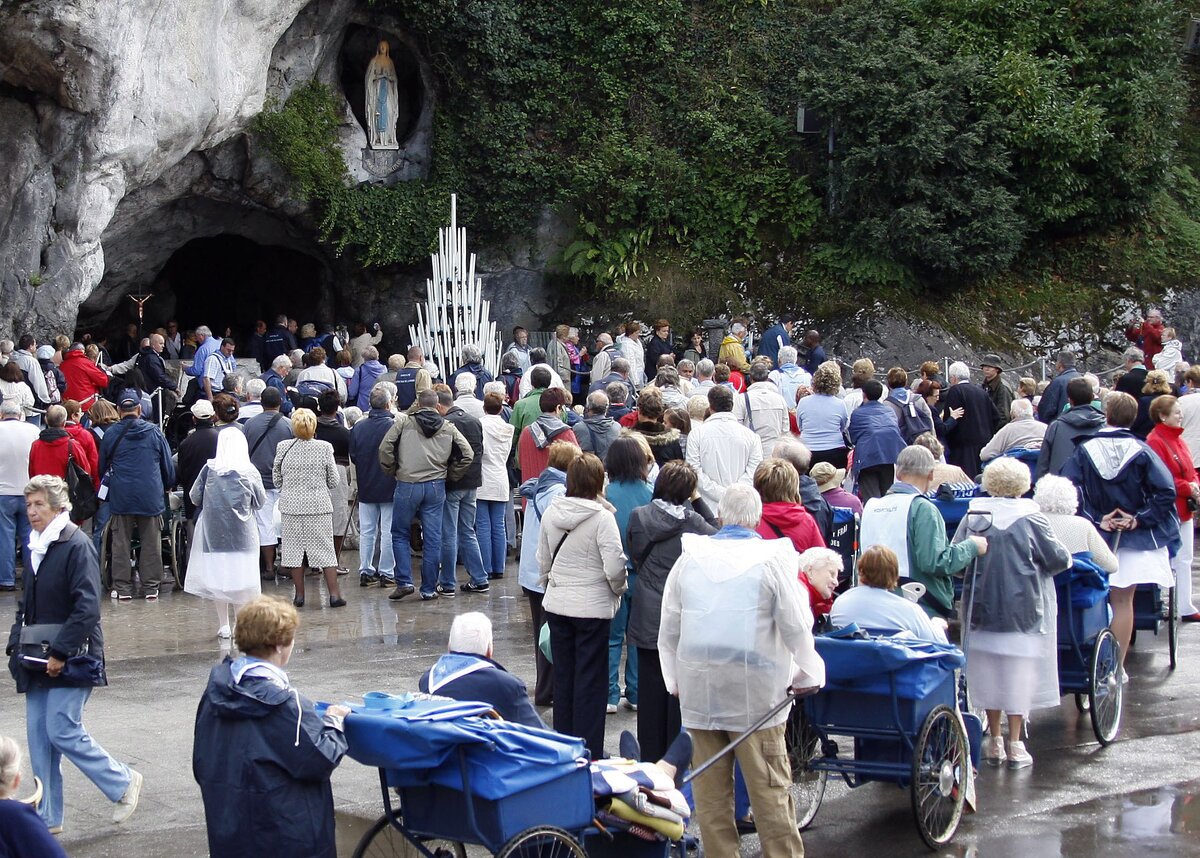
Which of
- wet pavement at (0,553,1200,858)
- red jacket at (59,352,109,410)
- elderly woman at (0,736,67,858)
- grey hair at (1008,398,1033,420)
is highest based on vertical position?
red jacket at (59,352,109,410)

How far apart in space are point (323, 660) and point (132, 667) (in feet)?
4.53

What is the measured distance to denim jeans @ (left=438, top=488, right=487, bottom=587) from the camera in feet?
42.2

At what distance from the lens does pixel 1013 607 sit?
7.73 m

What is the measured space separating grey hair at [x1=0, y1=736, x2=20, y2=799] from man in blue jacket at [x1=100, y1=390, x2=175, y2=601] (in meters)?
8.51

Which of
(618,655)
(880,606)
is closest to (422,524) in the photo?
(618,655)

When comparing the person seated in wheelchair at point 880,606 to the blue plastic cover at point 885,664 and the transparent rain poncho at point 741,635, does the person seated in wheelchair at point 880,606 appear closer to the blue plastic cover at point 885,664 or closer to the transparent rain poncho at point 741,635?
the blue plastic cover at point 885,664

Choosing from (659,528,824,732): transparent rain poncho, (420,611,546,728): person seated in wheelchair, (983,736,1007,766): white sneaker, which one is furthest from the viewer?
(983,736,1007,766): white sneaker

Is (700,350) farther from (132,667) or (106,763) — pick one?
(106,763)

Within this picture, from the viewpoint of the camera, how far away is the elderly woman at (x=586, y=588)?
7.50m

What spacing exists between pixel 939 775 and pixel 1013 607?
4.68 feet

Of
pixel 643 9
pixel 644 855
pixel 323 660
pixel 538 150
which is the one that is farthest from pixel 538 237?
pixel 644 855

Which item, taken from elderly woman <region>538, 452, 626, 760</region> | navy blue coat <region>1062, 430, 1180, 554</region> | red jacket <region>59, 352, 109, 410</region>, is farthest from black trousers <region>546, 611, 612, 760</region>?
red jacket <region>59, 352, 109, 410</region>

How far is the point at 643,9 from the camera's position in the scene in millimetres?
24375

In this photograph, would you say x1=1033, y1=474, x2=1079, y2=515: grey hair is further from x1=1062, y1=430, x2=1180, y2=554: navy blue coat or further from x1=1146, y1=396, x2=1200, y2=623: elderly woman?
x1=1146, y1=396, x2=1200, y2=623: elderly woman
